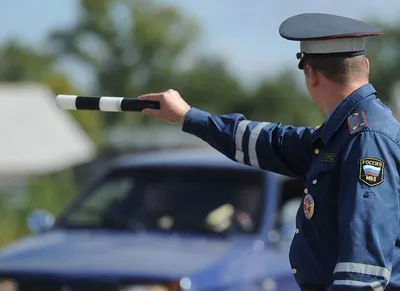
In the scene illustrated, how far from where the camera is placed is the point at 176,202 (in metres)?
7.12

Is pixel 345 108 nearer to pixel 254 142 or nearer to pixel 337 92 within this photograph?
pixel 337 92

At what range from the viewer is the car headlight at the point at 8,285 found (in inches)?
245

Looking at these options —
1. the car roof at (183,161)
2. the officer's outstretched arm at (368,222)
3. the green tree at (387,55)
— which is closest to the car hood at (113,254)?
the car roof at (183,161)

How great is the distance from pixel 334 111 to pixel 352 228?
0.44 m

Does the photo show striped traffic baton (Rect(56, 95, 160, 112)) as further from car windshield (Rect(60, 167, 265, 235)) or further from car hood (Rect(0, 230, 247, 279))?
car windshield (Rect(60, 167, 265, 235))

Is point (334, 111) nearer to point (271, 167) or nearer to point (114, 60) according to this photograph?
point (271, 167)

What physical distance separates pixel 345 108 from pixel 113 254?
319 centimetres

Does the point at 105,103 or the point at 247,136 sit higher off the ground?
the point at 105,103

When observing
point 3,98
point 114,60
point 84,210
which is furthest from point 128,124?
point 84,210

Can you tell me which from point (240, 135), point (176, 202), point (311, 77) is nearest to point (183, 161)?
point (176, 202)

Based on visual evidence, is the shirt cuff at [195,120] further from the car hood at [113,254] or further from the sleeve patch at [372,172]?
the car hood at [113,254]

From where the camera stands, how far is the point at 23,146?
46.2 meters

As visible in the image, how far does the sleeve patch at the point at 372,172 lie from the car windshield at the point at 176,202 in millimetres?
3608

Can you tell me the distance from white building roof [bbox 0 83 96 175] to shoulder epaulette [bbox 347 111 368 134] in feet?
136
